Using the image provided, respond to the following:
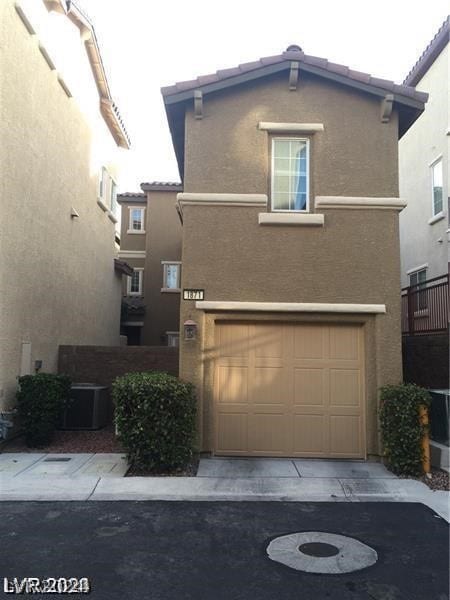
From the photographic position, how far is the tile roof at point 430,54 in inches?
498

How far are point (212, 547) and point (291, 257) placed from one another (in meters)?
4.73

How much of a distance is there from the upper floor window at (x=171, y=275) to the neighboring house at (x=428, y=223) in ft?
32.1

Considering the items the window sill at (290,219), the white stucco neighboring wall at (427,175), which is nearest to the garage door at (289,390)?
the window sill at (290,219)

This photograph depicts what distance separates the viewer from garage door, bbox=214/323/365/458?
8117 millimetres

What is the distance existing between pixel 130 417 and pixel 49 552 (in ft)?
8.76

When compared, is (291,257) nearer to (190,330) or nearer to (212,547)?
(190,330)

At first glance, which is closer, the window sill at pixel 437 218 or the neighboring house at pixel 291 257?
the neighboring house at pixel 291 257

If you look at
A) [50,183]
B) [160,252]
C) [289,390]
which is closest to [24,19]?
[50,183]

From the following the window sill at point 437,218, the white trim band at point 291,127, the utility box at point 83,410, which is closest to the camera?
the white trim band at point 291,127

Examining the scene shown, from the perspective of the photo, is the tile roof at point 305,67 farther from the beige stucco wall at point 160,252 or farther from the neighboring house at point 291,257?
the beige stucco wall at point 160,252

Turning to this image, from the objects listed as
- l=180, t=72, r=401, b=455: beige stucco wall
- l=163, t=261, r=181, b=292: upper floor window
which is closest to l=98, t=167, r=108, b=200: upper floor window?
l=180, t=72, r=401, b=455: beige stucco wall

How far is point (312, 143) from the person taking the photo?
8633 mm

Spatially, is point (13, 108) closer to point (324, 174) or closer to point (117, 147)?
point (324, 174)

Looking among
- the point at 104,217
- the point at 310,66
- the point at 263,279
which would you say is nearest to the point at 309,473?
the point at 263,279
